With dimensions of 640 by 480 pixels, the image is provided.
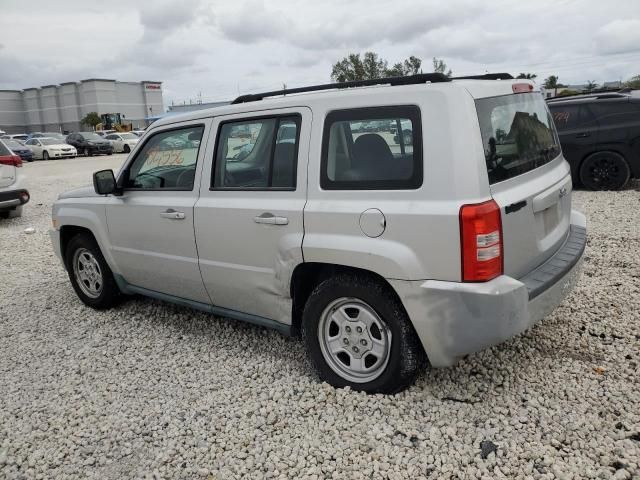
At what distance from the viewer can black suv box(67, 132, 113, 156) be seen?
33844 millimetres

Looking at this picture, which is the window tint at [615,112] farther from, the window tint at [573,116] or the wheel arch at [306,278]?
the wheel arch at [306,278]

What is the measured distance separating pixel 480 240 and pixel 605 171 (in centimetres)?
789

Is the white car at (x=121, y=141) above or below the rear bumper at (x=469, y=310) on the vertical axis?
above

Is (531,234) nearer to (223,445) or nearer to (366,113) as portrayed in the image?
(366,113)

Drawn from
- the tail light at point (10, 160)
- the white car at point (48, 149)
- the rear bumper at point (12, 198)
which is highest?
the white car at point (48, 149)

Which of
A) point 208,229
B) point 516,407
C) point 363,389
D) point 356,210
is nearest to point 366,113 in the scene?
point 356,210

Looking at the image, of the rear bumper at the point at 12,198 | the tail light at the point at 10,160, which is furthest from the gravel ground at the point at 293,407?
the tail light at the point at 10,160

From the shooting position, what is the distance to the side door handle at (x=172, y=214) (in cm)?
392

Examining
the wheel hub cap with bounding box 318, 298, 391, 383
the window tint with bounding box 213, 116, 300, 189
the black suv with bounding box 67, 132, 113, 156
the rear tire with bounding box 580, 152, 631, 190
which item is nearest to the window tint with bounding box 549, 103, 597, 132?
the rear tire with bounding box 580, 152, 631, 190

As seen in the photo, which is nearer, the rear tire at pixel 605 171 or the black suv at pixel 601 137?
the black suv at pixel 601 137

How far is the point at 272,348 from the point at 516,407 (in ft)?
5.83

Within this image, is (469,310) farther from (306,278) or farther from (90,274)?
(90,274)

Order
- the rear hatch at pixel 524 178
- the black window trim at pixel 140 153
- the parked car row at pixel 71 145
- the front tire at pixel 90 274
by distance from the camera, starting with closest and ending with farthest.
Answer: the rear hatch at pixel 524 178
the black window trim at pixel 140 153
the front tire at pixel 90 274
the parked car row at pixel 71 145

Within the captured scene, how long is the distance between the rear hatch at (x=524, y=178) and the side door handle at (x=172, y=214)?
2190 millimetres
